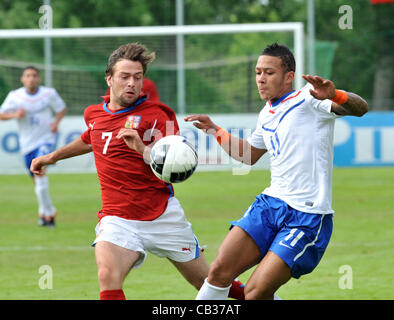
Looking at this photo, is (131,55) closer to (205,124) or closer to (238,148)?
(205,124)

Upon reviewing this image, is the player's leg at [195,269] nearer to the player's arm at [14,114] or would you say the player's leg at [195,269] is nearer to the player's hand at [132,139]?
the player's hand at [132,139]

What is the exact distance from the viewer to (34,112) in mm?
11234

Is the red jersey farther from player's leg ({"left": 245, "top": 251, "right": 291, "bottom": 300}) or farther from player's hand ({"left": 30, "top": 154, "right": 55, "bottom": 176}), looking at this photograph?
player's leg ({"left": 245, "top": 251, "right": 291, "bottom": 300})

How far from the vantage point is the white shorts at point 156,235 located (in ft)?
15.8

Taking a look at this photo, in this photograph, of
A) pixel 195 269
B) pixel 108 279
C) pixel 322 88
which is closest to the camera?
pixel 322 88

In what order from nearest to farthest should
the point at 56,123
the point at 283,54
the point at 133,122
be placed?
the point at 283,54 → the point at 133,122 → the point at 56,123

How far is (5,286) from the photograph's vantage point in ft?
22.4

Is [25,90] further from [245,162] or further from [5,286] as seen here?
[245,162]

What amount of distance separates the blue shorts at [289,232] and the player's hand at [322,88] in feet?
2.49

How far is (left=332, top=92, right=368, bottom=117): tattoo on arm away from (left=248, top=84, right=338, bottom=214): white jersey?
0.09 m

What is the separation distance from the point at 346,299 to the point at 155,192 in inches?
84.2

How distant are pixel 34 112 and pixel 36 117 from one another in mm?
198

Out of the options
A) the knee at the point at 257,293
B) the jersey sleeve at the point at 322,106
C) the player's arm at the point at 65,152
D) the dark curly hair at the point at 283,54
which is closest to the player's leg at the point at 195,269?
the knee at the point at 257,293

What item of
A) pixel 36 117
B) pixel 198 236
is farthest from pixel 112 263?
pixel 36 117
